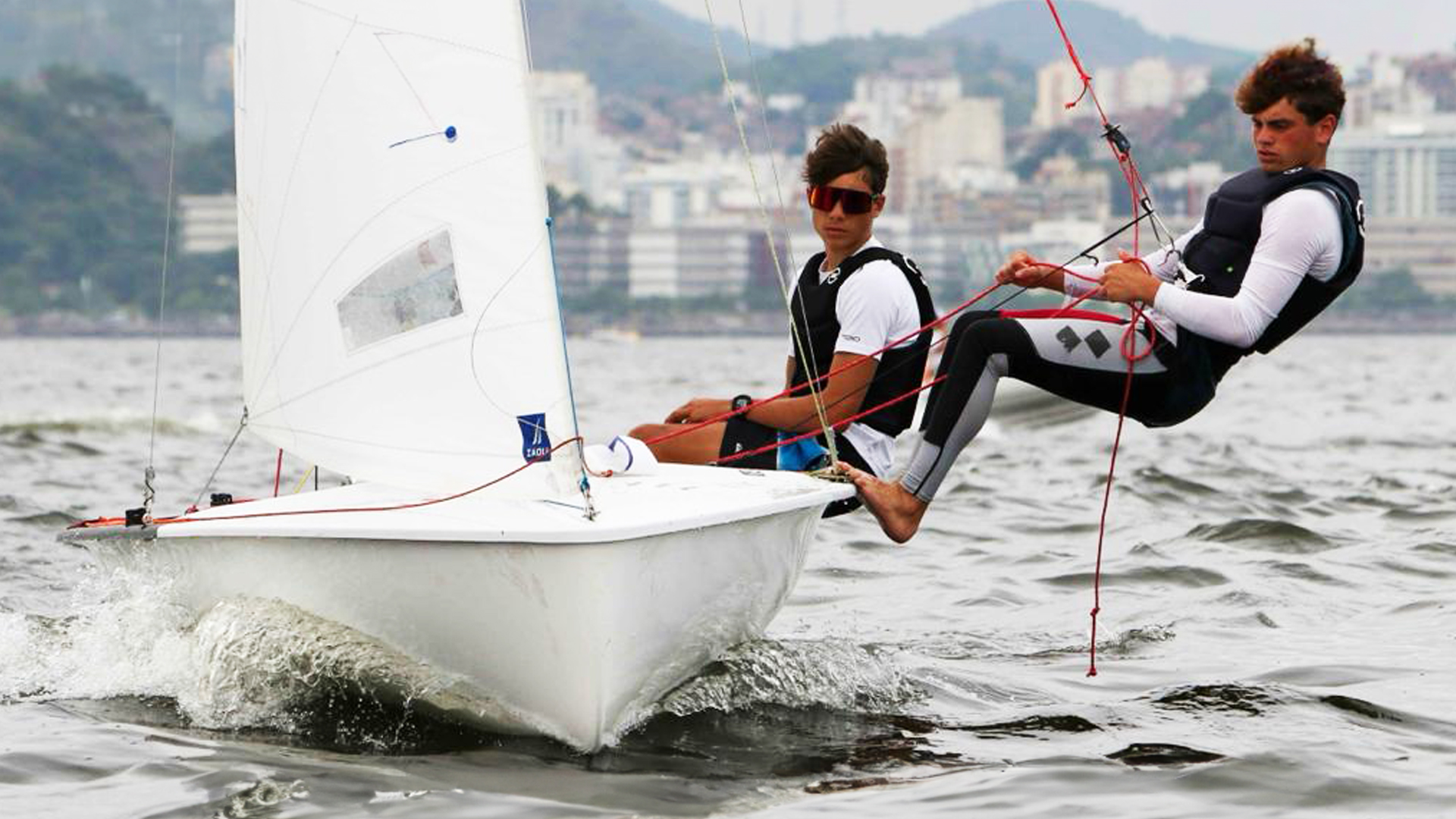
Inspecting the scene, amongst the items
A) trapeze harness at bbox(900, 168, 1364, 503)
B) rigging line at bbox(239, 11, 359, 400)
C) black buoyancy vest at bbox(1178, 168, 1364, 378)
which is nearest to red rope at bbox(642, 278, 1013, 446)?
trapeze harness at bbox(900, 168, 1364, 503)

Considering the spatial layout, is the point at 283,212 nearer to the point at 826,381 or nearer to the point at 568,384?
the point at 568,384

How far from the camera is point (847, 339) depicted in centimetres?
489

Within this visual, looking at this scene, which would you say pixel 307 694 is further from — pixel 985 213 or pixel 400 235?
pixel 985 213

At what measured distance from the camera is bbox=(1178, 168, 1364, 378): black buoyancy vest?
14.6 ft

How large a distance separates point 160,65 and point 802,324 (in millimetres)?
109231

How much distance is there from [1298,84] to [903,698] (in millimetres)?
1620

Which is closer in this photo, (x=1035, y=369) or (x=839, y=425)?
(x=1035, y=369)

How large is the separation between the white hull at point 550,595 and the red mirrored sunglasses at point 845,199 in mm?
693

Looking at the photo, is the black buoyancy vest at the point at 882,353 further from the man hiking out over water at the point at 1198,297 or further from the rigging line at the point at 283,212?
the rigging line at the point at 283,212

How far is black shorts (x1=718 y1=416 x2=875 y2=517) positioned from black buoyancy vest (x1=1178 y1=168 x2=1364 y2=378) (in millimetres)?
819

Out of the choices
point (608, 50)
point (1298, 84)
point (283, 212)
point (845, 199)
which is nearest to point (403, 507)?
point (283, 212)

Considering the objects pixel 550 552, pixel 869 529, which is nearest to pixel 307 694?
pixel 550 552

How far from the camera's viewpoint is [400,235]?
14.6 ft

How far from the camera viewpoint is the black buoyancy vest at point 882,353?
16.3 feet
